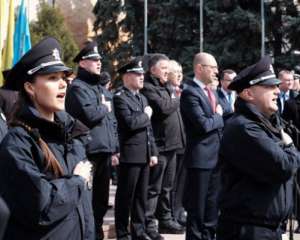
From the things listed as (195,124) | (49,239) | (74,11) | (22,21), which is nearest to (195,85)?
(195,124)

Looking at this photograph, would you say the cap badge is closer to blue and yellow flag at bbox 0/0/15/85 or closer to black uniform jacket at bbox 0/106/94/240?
black uniform jacket at bbox 0/106/94/240

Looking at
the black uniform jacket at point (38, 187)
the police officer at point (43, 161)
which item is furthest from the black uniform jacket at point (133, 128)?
the black uniform jacket at point (38, 187)

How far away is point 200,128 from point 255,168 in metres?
2.83

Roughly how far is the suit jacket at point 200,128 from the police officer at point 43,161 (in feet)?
11.8

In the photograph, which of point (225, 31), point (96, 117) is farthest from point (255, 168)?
point (225, 31)

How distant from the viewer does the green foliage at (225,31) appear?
23141 millimetres

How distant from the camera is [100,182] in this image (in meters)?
7.80

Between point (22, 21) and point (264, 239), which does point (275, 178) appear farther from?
point (22, 21)

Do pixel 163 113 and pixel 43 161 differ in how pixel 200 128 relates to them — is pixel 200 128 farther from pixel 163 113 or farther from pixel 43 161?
pixel 43 161

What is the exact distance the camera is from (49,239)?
12.4ft

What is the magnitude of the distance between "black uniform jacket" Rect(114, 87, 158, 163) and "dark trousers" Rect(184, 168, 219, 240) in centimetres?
61

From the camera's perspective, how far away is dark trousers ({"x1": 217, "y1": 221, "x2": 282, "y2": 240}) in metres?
4.77

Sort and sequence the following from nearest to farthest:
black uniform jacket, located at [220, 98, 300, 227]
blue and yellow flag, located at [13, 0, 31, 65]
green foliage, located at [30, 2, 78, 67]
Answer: black uniform jacket, located at [220, 98, 300, 227] < blue and yellow flag, located at [13, 0, 31, 65] < green foliage, located at [30, 2, 78, 67]

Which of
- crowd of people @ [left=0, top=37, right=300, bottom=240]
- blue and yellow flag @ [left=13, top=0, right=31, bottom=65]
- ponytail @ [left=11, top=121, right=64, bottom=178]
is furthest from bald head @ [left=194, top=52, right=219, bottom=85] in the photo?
ponytail @ [left=11, top=121, right=64, bottom=178]
